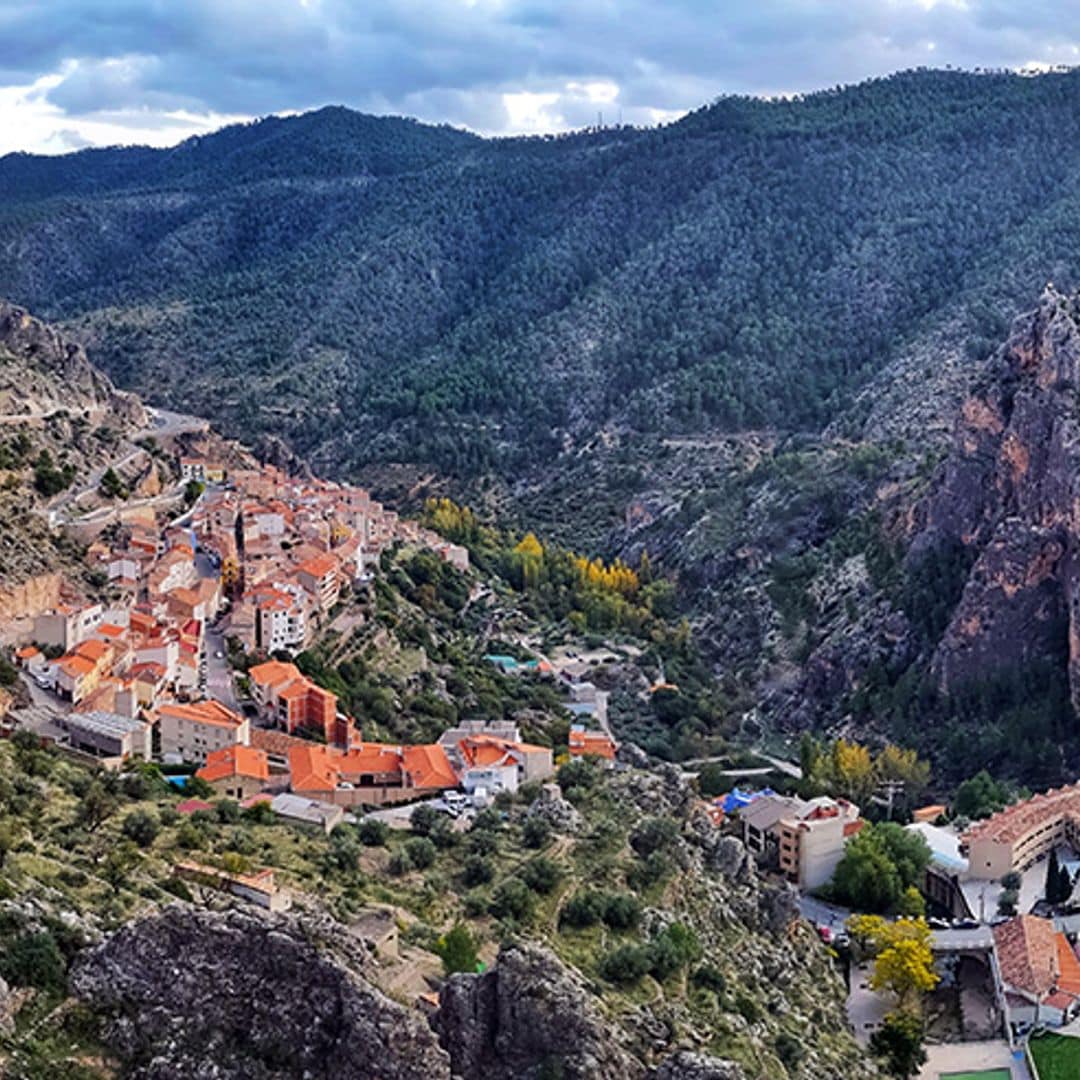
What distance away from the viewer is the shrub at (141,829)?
3020 centimetres

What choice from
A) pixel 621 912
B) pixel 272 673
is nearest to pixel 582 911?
pixel 621 912

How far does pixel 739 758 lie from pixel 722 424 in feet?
157

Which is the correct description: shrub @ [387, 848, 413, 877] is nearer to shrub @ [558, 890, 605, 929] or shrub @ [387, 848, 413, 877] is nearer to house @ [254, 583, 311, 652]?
shrub @ [558, 890, 605, 929]

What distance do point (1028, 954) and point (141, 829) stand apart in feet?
65.8

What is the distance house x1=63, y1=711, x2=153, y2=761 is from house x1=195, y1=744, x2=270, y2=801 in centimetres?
170

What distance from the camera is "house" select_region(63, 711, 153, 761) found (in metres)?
39.6

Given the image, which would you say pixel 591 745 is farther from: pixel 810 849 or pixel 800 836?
pixel 810 849

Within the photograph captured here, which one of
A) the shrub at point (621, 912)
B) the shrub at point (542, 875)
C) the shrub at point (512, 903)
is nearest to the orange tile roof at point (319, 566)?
the shrub at point (542, 875)

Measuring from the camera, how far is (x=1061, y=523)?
220ft

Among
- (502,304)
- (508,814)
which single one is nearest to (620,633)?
(508,814)

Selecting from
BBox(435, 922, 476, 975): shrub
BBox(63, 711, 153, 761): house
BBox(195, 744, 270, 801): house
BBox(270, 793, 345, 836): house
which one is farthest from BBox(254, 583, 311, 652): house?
BBox(435, 922, 476, 975): shrub

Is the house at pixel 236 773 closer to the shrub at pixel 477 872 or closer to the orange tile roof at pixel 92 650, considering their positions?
the orange tile roof at pixel 92 650

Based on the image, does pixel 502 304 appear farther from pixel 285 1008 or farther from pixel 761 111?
pixel 285 1008

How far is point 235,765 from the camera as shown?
129ft
